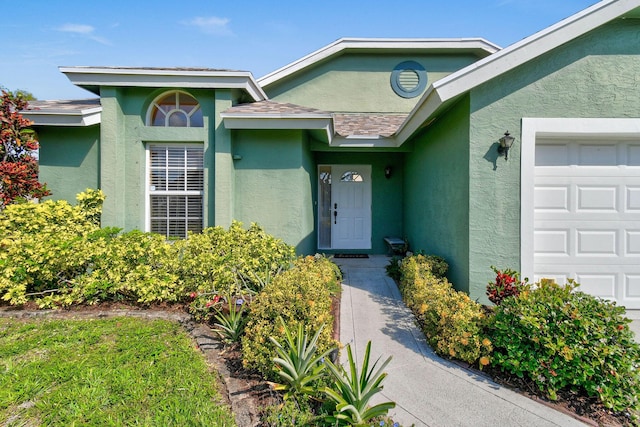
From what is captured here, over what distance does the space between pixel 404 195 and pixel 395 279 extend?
372 centimetres

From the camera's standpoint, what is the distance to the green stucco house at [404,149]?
186 inches

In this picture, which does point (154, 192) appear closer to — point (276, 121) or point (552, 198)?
point (276, 121)

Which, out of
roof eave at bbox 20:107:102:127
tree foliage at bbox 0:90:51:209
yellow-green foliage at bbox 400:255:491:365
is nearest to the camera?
yellow-green foliage at bbox 400:255:491:365

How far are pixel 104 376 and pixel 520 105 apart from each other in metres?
6.84

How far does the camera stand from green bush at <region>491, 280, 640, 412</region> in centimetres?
292

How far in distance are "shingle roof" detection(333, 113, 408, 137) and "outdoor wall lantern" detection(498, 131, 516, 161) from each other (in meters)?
3.46

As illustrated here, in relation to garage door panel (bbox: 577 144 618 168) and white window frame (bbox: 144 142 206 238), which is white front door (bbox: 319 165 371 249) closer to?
white window frame (bbox: 144 142 206 238)

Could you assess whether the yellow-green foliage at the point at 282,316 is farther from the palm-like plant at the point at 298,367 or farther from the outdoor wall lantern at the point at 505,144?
the outdoor wall lantern at the point at 505,144

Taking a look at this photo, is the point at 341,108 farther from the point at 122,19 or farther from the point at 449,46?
the point at 122,19

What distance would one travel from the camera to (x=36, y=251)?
4707mm

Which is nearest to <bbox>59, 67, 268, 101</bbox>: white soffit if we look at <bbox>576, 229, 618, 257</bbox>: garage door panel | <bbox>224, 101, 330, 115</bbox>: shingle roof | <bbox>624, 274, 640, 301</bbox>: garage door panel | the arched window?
the arched window

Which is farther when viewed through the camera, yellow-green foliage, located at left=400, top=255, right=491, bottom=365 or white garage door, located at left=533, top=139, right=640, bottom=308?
white garage door, located at left=533, top=139, right=640, bottom=308

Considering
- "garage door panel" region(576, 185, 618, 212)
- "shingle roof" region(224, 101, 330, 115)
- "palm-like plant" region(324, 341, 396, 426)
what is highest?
"shingle roof" region(224, 101, 330, 115)

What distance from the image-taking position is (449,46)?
988 cm
